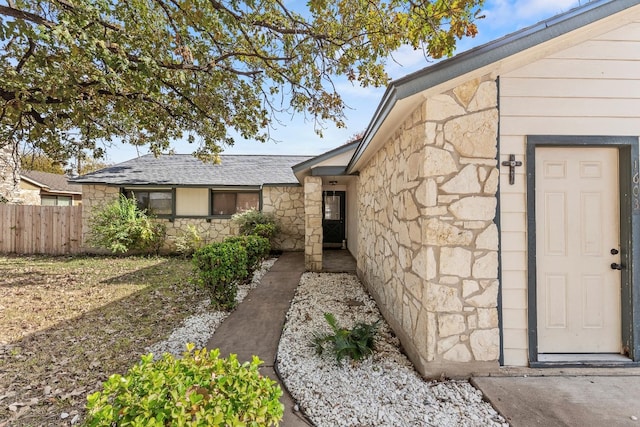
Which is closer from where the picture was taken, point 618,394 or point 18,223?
point 618,394

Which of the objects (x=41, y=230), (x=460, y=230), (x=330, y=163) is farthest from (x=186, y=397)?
(x=41, y=230)

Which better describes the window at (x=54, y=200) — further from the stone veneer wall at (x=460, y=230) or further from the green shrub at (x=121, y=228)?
the stone veneer wall at (x=460, y=230)

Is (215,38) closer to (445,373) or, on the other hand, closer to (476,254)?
(476,254)

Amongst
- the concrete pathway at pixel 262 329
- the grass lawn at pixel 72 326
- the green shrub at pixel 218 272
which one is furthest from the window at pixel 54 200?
the green shrub at pixel 218 272

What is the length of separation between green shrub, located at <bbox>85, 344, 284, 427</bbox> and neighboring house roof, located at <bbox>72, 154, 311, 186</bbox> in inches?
397

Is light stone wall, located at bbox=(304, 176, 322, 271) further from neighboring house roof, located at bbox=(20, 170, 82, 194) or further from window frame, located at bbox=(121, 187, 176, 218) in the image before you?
neighboring house roof, located at bbox=(20, 170, 82, 194)

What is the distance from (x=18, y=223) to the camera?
10961 millimetres

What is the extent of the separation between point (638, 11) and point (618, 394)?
366 centimetres

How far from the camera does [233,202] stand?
11.9m

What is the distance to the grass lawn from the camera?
2.91 metres

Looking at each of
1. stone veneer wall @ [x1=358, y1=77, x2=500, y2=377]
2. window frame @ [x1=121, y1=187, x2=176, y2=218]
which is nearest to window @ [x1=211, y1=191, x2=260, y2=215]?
window frame @ [x1=121, y1=187, x2=176, y2=218]

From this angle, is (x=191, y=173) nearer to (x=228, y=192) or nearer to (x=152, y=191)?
(x=152, y=191)

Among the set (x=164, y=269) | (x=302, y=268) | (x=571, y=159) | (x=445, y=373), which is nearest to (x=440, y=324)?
(x=445, y=373)

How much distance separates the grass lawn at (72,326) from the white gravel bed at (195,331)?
187mm
